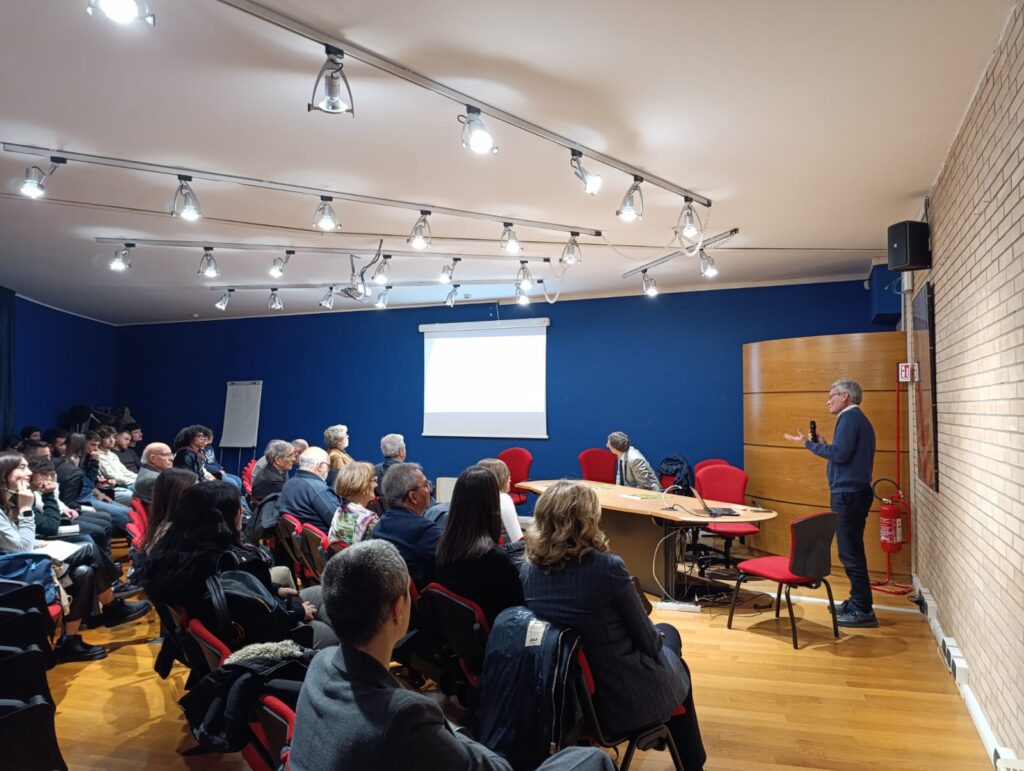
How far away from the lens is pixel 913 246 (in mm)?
4297

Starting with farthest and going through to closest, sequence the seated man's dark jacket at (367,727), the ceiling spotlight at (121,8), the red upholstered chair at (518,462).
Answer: the red upholstered chair at (518,462), the ceiling spotlight at (121,8), the seated man's dark jacket at (367,727)

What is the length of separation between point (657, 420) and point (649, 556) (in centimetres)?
283

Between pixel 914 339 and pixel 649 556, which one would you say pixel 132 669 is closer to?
pixel 649 556

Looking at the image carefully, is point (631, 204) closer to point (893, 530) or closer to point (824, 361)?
point (824, 361)

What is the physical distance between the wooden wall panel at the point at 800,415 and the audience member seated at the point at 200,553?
15.1 feet

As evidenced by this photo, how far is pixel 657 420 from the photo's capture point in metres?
A: 7.71

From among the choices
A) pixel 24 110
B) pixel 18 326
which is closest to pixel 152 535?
pixel 24 110

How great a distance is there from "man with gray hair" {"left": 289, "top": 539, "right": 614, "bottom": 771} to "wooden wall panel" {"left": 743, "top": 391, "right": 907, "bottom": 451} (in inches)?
190

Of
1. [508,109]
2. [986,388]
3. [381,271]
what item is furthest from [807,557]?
[381,271]

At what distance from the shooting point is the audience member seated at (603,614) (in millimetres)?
2107

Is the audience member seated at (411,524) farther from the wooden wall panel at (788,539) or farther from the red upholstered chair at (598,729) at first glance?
the wooden wall panel at (788,539)

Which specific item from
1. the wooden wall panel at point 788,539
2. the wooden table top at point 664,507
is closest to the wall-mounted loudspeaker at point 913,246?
the wooden table top at point 664,507

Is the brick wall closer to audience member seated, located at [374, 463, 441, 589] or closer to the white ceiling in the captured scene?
the white ceiling

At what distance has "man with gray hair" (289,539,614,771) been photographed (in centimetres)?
115
